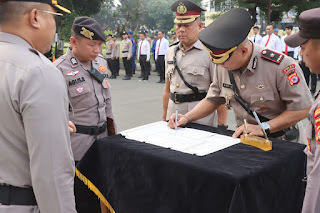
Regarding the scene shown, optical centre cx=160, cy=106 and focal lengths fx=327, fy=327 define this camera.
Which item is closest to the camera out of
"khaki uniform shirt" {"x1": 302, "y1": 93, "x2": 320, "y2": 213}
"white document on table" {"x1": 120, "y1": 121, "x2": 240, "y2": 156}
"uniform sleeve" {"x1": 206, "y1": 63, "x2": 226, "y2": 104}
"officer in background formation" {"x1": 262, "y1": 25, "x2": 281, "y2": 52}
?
"khaki uniform shirt" {"x1": 302, "y1": 93, "x2": 320, "y2": 213}

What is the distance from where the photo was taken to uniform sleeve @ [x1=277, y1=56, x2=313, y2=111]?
201cm

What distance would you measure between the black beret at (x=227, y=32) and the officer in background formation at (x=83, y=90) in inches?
36.8

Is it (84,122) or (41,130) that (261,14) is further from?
(41,130)

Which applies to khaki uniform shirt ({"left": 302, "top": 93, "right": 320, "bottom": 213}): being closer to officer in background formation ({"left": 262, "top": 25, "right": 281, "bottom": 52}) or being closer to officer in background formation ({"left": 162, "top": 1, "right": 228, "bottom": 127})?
officer in background formation ({"left": 162, "top": 1, "right": 228, "bottom": 127})

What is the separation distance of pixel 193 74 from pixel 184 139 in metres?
1.06

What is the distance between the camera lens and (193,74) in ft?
9.75

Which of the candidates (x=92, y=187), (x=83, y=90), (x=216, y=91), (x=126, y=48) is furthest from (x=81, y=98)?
(x=126, y=48)

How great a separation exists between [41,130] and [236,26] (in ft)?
4.38

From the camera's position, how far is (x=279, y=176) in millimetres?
1669

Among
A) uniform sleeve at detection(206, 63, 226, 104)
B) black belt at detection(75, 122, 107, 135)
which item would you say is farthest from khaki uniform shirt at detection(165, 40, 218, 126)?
black belt at detection(75, 122, 107, 135)

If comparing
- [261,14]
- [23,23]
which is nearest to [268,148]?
[23,23]

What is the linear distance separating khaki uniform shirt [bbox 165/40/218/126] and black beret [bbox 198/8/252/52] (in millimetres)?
932

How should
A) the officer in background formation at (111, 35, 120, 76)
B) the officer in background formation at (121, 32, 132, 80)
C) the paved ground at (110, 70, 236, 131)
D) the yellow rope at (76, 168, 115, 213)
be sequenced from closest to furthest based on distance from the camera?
the yellow rope at (76, 168, 115, 213) < the paved ground at (110, 70, 236, 131) < the officer in background formation at (121, 32, 132, 80) < the officer in background formation at (111, 35, 120, 76)

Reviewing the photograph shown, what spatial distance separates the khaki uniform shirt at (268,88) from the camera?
202cm
